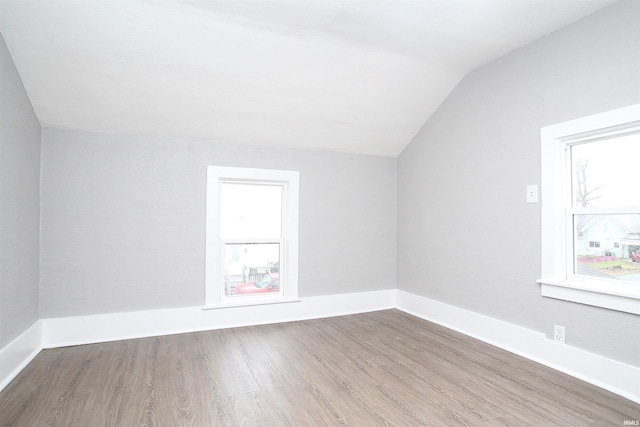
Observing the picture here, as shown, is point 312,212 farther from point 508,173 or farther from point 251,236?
point 508,173

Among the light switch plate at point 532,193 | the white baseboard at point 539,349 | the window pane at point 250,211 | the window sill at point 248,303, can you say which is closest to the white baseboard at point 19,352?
the window sill at point 248,303

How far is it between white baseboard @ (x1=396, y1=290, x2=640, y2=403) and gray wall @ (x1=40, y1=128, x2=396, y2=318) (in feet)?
4.02

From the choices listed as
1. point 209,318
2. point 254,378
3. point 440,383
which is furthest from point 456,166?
point 209,318

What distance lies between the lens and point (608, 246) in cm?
235

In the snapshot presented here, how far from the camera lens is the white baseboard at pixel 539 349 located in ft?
6.97

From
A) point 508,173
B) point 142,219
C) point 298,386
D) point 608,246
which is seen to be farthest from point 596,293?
point 142,219

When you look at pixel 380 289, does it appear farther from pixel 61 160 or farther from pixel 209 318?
pixel 61 160

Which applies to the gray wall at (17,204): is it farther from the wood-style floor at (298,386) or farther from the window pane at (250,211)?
the window pane at (250,211)

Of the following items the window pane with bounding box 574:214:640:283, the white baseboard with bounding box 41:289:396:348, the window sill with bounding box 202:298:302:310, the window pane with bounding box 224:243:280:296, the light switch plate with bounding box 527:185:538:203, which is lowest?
the white baseboard with bounding box 41:289:396:348

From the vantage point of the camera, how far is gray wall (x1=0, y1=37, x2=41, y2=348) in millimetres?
2264

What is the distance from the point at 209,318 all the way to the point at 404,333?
2.00 m

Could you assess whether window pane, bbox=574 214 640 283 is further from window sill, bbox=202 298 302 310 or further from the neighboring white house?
window sill, bbox=202 298 302 310

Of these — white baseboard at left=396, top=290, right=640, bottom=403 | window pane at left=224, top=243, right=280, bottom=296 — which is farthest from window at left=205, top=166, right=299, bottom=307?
white baseboard at left=396, top=290, right=640, bottom=403

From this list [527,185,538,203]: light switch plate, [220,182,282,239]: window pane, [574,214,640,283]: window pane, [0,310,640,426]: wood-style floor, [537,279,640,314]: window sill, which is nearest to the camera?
[0,310,640,426]: wood-style floor
